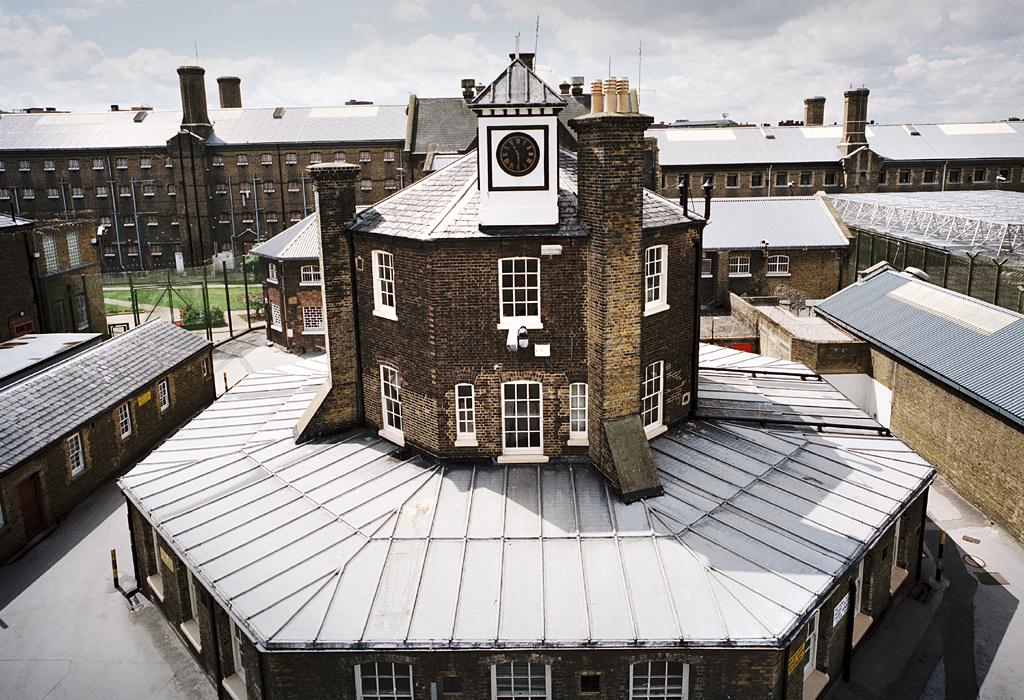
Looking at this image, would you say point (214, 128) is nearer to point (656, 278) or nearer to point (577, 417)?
point (656, 278)

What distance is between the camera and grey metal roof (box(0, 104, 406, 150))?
64.0 meters

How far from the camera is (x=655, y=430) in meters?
19.0

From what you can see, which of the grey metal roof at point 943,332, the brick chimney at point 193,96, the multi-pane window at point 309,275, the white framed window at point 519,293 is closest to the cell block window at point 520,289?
the white framed window at point 519,293

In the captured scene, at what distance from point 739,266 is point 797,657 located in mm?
32512

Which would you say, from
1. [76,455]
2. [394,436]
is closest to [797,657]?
[394,436]

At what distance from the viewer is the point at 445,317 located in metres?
17.1

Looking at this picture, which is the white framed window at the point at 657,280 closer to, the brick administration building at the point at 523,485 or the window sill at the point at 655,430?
the brick administration building at the point at 523,485

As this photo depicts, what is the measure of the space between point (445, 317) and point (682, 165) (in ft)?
158

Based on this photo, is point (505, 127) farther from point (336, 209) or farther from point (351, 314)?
point (351, 314)

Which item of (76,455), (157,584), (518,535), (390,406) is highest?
(390,406)

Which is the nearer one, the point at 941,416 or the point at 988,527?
the point at 988,527

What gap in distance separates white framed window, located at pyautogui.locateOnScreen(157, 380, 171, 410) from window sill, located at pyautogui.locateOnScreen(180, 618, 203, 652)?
13986 mm

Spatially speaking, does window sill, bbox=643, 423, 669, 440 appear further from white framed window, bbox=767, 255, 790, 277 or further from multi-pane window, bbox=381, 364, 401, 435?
white framed window, bbox=767, 255, 790, 277

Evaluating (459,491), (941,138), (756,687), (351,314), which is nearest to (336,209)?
(351,314)
